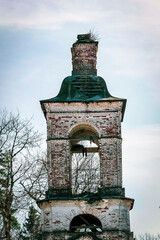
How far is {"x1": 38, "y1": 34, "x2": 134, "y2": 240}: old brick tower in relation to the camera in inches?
740

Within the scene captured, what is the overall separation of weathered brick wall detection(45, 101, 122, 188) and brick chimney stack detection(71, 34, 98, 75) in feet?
5.10

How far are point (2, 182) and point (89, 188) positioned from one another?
4630 millimetres

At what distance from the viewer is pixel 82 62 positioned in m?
21.2

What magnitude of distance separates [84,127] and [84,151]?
0.82m

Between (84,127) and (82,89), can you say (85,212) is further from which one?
(82,89)

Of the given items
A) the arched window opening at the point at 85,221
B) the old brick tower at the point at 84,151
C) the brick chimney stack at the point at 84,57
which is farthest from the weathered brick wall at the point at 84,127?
the brick chimney stack at the point at 84,57

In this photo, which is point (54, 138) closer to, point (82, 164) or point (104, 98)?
point (104, 98)

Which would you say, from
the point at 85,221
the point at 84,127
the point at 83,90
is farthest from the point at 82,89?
the point at 85,221

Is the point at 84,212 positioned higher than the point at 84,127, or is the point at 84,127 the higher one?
the point at 84,127

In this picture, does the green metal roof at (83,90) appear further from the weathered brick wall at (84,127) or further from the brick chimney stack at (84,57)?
the brick chimney stack at (84,57)

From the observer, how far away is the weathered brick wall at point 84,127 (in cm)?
1944

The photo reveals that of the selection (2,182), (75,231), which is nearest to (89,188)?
(2,182)

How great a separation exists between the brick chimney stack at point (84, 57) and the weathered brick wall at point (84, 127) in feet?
5.10

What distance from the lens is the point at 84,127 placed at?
2048 centimetres
